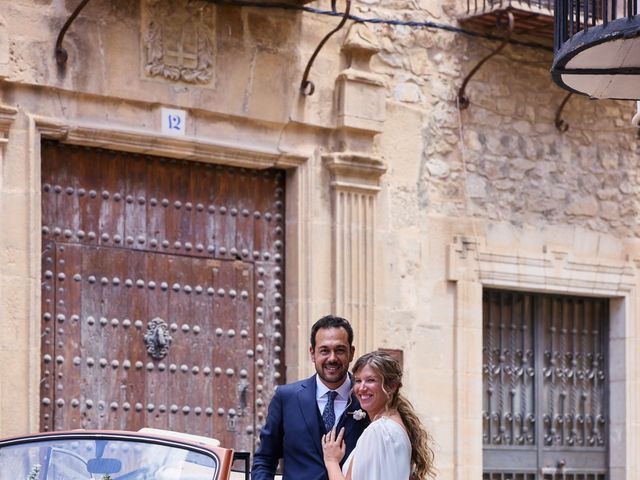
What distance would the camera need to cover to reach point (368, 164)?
1275 centimetres

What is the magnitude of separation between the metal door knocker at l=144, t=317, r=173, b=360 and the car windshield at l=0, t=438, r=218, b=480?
3777 mm

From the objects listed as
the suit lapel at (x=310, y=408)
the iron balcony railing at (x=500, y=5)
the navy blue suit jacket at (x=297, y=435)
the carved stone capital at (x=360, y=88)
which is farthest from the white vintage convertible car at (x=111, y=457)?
the iron balcony railing at (x=500, y=5)

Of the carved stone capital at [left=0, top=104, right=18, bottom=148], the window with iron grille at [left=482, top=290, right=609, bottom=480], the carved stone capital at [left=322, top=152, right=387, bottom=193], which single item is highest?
the carved stone capital at [left=0, top=104, right=18, bottom=148]

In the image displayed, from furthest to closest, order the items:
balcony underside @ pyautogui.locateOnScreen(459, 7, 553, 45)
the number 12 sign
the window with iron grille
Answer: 1. the window with iron grille
2. balcony underside @ pyautogui.locateOnScreen(459, 7, 553, 45)
3. the number 12 sign

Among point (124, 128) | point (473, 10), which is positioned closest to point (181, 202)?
point (124, 128)

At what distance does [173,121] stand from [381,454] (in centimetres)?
476

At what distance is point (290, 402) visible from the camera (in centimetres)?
837

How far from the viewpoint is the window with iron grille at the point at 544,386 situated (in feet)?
45.7

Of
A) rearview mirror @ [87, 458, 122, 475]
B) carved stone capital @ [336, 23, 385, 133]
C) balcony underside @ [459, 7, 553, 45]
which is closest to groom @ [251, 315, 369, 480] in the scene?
rearview mirror @ [87, 458, 122, 475]

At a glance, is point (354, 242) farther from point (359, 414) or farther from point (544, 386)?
point (359, 414)

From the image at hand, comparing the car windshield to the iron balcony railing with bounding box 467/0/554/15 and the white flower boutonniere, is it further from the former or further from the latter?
the iron balcony railing with bounding box 467/0/554/15

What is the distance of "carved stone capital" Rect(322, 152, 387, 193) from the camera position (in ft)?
41.4

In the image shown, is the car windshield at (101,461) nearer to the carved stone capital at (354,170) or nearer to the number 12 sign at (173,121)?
the number 12 sign at (173,121)

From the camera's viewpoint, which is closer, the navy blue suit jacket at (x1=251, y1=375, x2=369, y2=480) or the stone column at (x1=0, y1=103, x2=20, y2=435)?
the navy blue suit jacket at (x1=251, y1=375, x2=369, y2=480)
